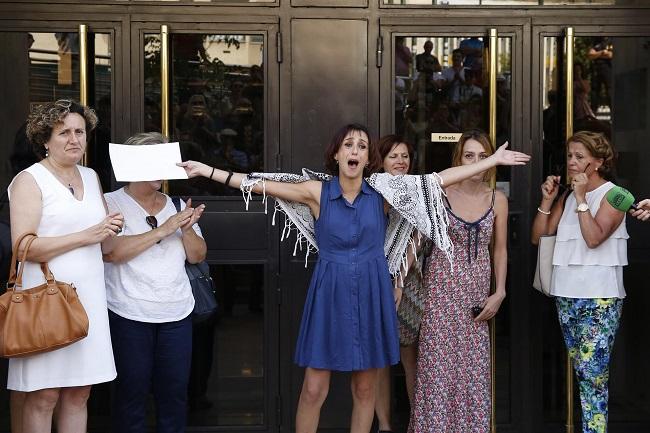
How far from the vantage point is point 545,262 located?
16.7 ft

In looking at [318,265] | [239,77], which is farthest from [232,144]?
[318,265]

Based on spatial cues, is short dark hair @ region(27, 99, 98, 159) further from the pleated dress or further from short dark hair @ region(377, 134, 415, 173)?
short dark hair @ region(377, 134, 415, 173)

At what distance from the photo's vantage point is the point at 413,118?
5477mm

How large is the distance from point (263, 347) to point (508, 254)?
5.05 ft

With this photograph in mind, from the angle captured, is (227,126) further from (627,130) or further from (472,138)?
(627,130)

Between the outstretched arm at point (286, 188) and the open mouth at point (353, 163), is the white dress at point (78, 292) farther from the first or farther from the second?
the open mouth at point (353, 163)

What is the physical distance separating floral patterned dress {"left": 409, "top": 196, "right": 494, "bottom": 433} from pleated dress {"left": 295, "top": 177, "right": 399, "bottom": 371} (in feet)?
1.44

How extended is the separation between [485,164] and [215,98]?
173cm

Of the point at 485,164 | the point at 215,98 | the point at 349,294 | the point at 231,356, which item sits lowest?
the point at 231,356

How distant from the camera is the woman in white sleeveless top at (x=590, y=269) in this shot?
489cm

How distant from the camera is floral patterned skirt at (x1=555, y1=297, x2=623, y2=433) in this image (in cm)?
492

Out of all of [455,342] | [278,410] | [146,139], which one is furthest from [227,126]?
[455,342]

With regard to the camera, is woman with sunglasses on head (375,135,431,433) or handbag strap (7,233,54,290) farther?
woman with sunglasses on head (375,135,431,433)

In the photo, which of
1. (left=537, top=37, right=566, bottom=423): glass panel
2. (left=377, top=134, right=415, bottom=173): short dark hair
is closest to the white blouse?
(left=377, top=134, right=415, bottom=173): short dark hair
